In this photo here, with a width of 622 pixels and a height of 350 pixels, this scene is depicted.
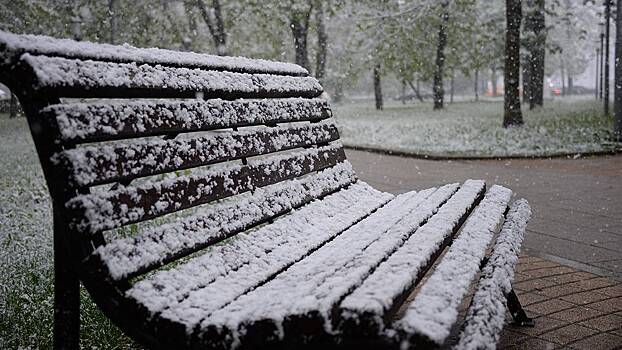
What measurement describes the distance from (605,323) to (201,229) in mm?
1938

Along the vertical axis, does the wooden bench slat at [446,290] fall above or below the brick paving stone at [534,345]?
above

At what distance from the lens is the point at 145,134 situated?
1.78 metres

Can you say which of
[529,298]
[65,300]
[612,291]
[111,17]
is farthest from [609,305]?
[111,17]

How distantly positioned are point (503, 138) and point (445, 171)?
4.69 meters

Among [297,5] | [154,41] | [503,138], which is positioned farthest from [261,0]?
[503,138]

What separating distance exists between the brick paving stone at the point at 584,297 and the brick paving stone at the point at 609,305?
4 centimetres

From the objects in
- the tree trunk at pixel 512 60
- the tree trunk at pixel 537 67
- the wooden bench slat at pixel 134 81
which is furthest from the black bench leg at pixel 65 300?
the tree trunk at pixel 537 67

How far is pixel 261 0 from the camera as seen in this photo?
17906mm

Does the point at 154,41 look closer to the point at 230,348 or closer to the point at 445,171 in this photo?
the point at 445,171

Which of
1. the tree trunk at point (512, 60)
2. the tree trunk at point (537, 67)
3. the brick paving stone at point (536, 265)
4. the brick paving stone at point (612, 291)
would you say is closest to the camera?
the brick paving stone at point (612, 291)

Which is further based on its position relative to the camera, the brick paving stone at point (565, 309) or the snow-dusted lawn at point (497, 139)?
the snow-dusted lawn at point (497, 139)

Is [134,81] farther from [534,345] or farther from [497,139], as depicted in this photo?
[497,139]

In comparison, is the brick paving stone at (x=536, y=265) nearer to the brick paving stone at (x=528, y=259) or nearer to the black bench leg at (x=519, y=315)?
the brick paving stone at (x=528, y=259)

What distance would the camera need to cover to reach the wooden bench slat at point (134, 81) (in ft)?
4.95
